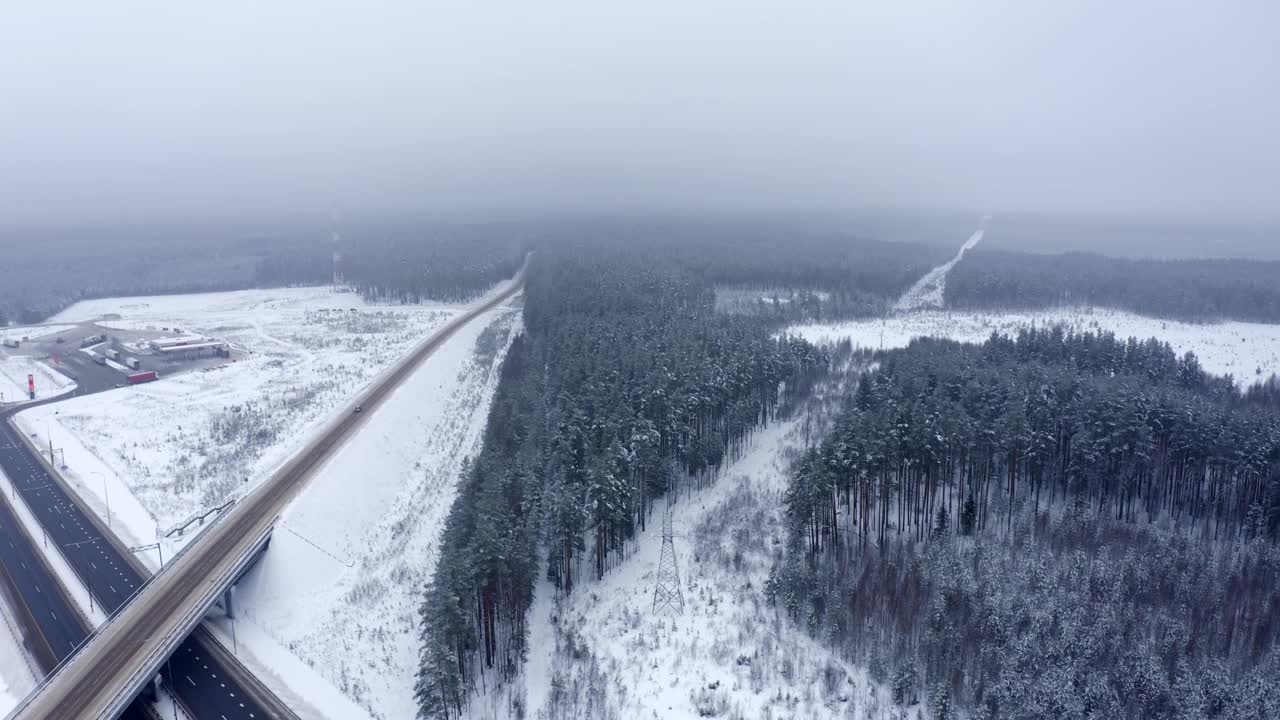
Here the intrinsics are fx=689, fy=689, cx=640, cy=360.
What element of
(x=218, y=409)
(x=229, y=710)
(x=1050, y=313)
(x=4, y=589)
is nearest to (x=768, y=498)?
(x=229, y=710)

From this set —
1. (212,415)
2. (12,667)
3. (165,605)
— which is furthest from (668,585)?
(212,415)

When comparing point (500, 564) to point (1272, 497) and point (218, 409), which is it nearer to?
point (1272, 497)

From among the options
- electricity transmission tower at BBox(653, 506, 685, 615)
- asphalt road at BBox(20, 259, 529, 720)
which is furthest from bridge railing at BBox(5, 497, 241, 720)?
electricity transmission tower at BBox(653, 506, 685, 615)

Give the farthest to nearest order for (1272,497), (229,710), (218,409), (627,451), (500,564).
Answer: (218,409) < (627,451) < (1272,497) < (500,564) < (229,710)

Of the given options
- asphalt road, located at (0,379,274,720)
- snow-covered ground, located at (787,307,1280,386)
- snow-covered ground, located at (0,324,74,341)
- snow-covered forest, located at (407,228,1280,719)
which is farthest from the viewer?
snow-covered ground, located at (0,324,74,341)

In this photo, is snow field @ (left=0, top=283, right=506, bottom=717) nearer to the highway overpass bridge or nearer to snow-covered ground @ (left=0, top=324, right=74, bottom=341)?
the highway overpass bridge

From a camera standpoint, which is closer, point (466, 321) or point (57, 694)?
point (57, 694)

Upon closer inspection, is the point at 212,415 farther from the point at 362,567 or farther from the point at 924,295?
the point at 924,295

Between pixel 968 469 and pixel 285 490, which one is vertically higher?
pixel 968 469
